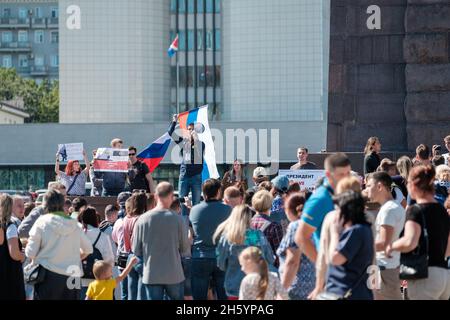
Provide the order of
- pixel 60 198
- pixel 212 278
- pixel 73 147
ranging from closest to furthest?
pixel 60 198 → pixel 212 278 → pixel 73 147

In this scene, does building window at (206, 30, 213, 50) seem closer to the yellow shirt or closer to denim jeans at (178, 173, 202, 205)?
denim jeans at (178, 173, 202, 205)

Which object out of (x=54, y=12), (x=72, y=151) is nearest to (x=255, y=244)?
(x=72, y=151)

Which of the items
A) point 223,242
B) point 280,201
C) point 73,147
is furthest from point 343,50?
point 223,242

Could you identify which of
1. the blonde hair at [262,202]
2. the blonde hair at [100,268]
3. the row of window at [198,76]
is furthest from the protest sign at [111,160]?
the row of window at [198,76]

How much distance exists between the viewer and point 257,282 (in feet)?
30.0

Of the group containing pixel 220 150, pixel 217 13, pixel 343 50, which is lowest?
pixel 220 150

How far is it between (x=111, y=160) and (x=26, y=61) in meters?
100

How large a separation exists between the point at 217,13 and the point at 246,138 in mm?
22154

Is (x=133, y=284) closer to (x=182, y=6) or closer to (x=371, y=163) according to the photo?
(x=371, y=163)

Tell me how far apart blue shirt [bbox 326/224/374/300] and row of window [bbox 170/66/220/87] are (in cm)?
6878
